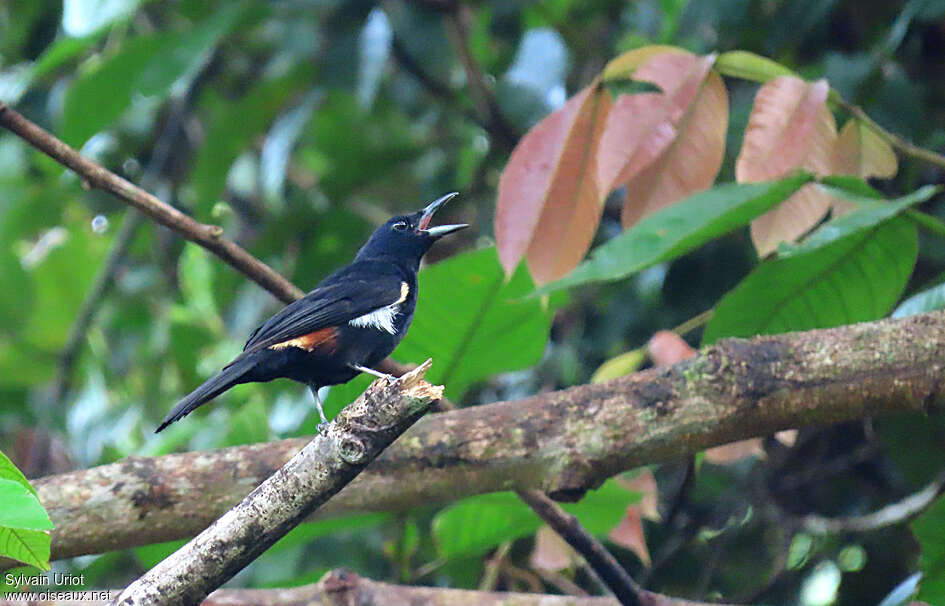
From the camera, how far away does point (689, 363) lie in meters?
2.46

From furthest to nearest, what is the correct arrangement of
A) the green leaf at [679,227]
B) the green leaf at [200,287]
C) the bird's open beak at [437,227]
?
the green leaf at [200,287] < the bird's open beak at [437,227] < the green leaf at [679,227]

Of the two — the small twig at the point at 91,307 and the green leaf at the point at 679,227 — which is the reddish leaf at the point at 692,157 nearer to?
the green leaf at the point at 679,227

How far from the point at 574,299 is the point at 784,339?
221cm

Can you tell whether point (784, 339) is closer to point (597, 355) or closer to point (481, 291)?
point (481, 291)

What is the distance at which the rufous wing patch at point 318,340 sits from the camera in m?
2.85

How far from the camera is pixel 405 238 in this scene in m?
3.59

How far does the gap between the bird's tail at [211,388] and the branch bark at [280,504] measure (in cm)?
45

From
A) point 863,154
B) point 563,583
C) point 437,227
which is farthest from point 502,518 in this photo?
point 863,154

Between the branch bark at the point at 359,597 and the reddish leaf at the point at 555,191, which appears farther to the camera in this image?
the branch bark at the point at 359,597

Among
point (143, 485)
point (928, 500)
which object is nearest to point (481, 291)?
point (143, 485)

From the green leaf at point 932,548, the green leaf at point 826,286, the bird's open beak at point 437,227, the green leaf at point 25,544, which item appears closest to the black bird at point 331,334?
the bird's open beak at point 437,227

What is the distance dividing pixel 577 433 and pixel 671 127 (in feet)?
2.64

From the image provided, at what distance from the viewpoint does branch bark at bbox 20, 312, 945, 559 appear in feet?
7.85

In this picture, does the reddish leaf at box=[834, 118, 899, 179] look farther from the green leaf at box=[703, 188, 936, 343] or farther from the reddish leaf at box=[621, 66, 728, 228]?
the reddish leaf at box=[621, 66, 728, 228]
